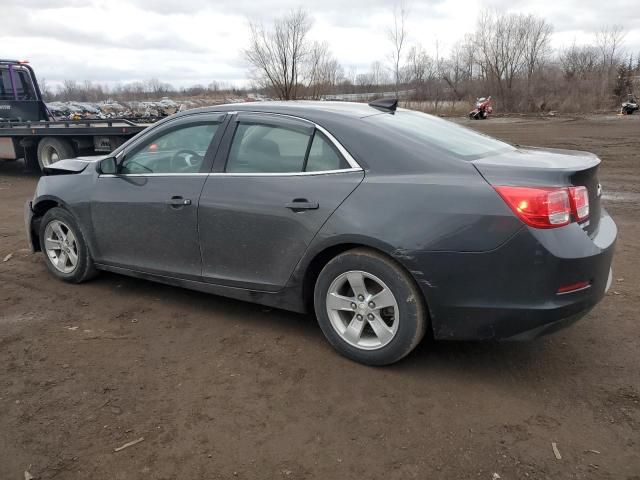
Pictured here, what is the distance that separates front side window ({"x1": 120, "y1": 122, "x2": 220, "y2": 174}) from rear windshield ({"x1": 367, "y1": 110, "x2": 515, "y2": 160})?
1.26m

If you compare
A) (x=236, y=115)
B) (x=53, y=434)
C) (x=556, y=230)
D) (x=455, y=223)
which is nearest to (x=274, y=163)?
(x=236, y=115)

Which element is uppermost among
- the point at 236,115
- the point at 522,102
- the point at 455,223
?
the point at 236,115

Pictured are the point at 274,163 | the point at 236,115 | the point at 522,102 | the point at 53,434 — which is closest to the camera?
the point at 53,434

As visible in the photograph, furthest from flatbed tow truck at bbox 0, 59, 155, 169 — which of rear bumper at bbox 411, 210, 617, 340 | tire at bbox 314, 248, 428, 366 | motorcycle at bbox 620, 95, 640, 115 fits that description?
motorcycle at bbox 620, 95, 640, 115

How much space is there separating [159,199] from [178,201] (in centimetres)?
21

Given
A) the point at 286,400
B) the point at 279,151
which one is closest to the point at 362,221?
the point at 279,151

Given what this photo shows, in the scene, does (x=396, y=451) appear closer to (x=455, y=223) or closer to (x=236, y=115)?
(x=455, y=223)

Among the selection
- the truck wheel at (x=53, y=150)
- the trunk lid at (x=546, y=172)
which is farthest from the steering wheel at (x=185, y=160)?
the truck wheel at (x=53, y=150)

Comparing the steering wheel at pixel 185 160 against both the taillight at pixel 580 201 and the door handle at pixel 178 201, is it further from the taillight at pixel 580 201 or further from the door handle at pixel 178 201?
the taillight at pixel 580 201

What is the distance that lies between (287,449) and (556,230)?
5.69 feet

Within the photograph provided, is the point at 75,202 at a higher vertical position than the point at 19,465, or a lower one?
higher

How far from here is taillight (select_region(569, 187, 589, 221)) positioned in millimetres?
2930

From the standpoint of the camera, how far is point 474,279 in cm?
294

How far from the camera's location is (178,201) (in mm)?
3955
